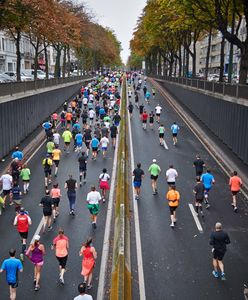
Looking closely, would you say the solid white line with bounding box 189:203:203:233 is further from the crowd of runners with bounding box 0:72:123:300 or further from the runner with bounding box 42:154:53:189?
the runner with bounding box 42:154:53:189

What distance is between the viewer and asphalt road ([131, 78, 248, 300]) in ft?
39.0

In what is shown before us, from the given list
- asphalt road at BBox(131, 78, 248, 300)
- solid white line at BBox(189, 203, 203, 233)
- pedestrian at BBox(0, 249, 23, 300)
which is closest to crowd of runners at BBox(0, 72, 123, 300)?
pedestrian at BBox(0, 249, 23, 300)

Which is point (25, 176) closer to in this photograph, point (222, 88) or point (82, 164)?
point (82, 164)

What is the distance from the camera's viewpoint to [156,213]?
17.6 m

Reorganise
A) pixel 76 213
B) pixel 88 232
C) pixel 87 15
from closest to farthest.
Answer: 1. pixel 88 232
2. pixel 76 213
3. pixel 87 15

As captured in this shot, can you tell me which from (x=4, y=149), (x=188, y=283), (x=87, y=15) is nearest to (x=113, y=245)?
(x=188, y=283)

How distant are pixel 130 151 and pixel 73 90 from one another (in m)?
39.0

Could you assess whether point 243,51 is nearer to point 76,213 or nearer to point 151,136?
point 151,136

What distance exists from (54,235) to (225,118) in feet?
56.8

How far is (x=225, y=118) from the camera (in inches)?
1139

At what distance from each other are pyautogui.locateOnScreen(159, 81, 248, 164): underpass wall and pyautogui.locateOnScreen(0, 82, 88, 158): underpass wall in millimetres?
13991

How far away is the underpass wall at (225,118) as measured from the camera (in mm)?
24109

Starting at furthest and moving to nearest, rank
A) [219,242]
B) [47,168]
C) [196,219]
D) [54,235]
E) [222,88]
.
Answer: [222,88]
[47,168]
[196,219]
[54,235]
[219,242]

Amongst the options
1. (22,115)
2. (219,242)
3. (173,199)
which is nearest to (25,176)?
(173,199)
